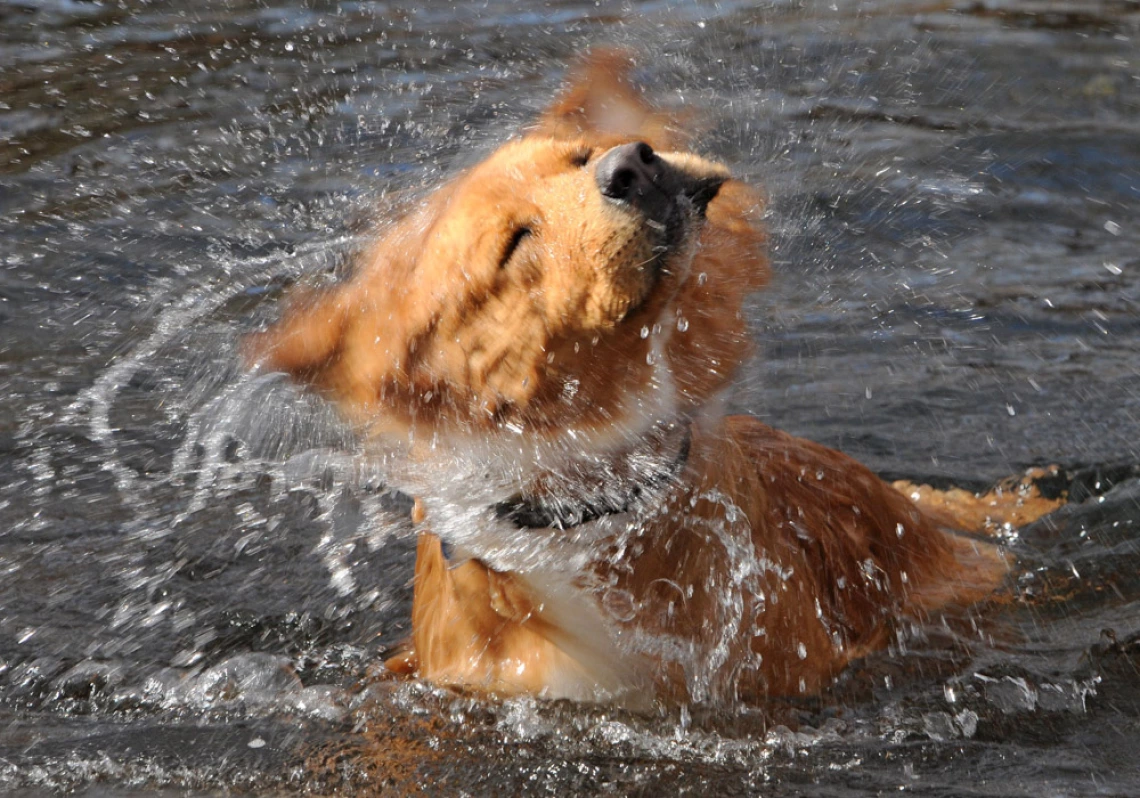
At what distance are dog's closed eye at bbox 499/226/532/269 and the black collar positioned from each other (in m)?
0.60

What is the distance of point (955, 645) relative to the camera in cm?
364

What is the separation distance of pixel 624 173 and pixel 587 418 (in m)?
0.60

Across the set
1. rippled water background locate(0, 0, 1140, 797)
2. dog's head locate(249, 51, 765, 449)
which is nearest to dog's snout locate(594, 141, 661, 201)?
dog's head locate(249, 51, 765, 449)

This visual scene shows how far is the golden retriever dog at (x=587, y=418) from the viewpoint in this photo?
2.62m

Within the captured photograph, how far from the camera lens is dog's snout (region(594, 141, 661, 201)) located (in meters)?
2.51

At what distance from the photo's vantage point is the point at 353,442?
3057mm

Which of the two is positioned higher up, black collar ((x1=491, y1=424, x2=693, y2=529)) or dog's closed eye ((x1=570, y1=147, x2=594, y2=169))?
dog's closed eye ((x1=570, y1=147, x2=594, y2=169))

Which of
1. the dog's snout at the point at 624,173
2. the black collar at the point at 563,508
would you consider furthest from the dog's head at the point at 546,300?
the black collar at the point at 563,508

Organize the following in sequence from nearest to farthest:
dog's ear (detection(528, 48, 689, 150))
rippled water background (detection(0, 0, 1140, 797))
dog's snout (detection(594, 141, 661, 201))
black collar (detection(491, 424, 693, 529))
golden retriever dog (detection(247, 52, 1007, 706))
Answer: dog's snout (detection(594, 141, 661, 201)) → golden retriever dog (detection(247, 52, 1007, 706)) → black collar (detection(491, 424, 693, 529)) → dog's ear (detection(528, 48, 689, 150)) → rippled water background (detection(0, 0, 1140, 797))

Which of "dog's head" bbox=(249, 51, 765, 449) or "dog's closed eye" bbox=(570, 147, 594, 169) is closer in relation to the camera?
"dog's head" bbox=(249, 51, 765, 449)

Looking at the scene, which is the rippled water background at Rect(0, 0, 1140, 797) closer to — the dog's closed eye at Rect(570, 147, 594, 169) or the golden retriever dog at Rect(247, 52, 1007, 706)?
the golden retriever dog at Rect(247, 52, 1007, 706)

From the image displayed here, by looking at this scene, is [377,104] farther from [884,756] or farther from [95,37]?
[884,756]

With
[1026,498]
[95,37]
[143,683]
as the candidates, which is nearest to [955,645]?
[1026,498]

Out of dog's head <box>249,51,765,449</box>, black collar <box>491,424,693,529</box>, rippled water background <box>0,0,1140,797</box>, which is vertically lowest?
rippled water background <box>0,0,1140,797</box>
